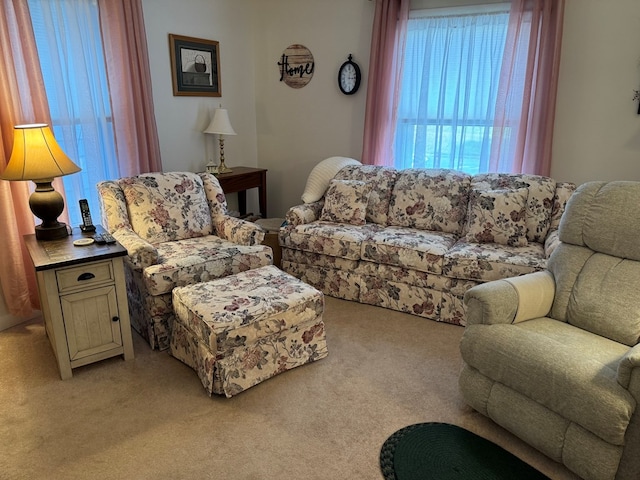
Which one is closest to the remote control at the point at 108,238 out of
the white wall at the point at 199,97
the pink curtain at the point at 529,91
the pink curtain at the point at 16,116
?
the pink curtain at the point at 16,116

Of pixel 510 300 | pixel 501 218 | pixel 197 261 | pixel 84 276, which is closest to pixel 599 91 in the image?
pixel 501 218

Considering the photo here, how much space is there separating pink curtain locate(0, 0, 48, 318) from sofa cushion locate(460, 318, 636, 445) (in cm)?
270

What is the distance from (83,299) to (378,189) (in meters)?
2.27

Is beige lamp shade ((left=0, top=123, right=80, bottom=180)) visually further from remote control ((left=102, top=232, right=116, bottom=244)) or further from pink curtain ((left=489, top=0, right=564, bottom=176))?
pink curtain ((left=489, top=0, right=564, bottom=176))

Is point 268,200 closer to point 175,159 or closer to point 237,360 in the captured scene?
point 175,159

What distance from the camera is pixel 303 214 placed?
3.59m

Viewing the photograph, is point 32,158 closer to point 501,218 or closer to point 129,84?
point 129,84

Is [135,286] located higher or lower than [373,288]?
higher

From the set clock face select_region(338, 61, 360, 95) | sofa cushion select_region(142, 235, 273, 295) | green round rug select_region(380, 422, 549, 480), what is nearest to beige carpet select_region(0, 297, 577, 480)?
green round rug select_region(380, 422, 549, 480)

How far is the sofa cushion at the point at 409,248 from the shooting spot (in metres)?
3.01

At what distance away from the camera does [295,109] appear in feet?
14.7

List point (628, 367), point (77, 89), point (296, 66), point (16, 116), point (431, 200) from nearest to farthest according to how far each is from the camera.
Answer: point (628, 367) → point (16, 116) → point (77, 89) → point (431, 200) → point (296, 66)

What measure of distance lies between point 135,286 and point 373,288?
1602 millimetres

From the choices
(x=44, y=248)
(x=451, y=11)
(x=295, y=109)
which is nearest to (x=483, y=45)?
(x=451, y=11)
